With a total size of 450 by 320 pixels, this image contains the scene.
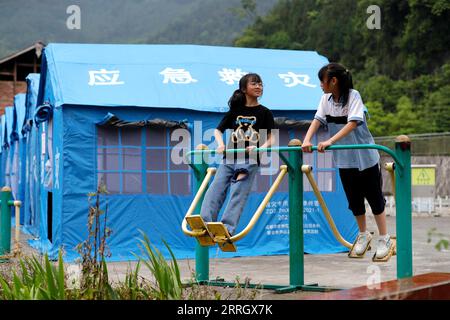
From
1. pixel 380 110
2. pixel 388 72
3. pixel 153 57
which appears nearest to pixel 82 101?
pixel 153 57

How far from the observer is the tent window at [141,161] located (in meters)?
11.3

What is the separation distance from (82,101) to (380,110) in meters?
35.0

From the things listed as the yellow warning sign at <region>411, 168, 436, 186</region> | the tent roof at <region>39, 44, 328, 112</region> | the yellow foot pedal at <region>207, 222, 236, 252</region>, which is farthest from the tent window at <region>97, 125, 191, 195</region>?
the yellow warning sign at <region>411, 168, 436, 186</region>

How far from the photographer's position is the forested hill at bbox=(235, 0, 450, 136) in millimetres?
42219

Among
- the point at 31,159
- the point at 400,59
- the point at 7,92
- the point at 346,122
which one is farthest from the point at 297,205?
the point at 400,59

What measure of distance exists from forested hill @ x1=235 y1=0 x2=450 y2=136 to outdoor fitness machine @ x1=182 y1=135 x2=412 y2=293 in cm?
3357

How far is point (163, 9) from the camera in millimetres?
187875

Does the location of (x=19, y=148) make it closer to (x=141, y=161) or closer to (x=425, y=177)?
(x=141, y=161)

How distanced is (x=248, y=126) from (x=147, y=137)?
4725 millimetres

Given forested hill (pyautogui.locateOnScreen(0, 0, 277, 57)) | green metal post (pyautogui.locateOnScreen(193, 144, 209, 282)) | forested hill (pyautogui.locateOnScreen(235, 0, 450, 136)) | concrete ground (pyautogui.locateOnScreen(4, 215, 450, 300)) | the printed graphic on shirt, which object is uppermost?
forested hill (pyautogui.locateOnScreen(0, 0, 277, 57))

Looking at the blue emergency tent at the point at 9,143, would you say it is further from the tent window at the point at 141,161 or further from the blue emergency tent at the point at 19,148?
the tent window at the point at 141,161

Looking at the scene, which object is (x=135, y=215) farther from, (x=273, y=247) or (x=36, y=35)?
(x=36, y=35)

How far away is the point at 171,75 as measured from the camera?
472 inches

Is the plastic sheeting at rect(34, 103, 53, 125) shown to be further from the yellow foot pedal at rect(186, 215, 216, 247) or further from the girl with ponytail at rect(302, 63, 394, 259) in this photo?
the girl with ponytail at rect(302, 63, 394, 259)
